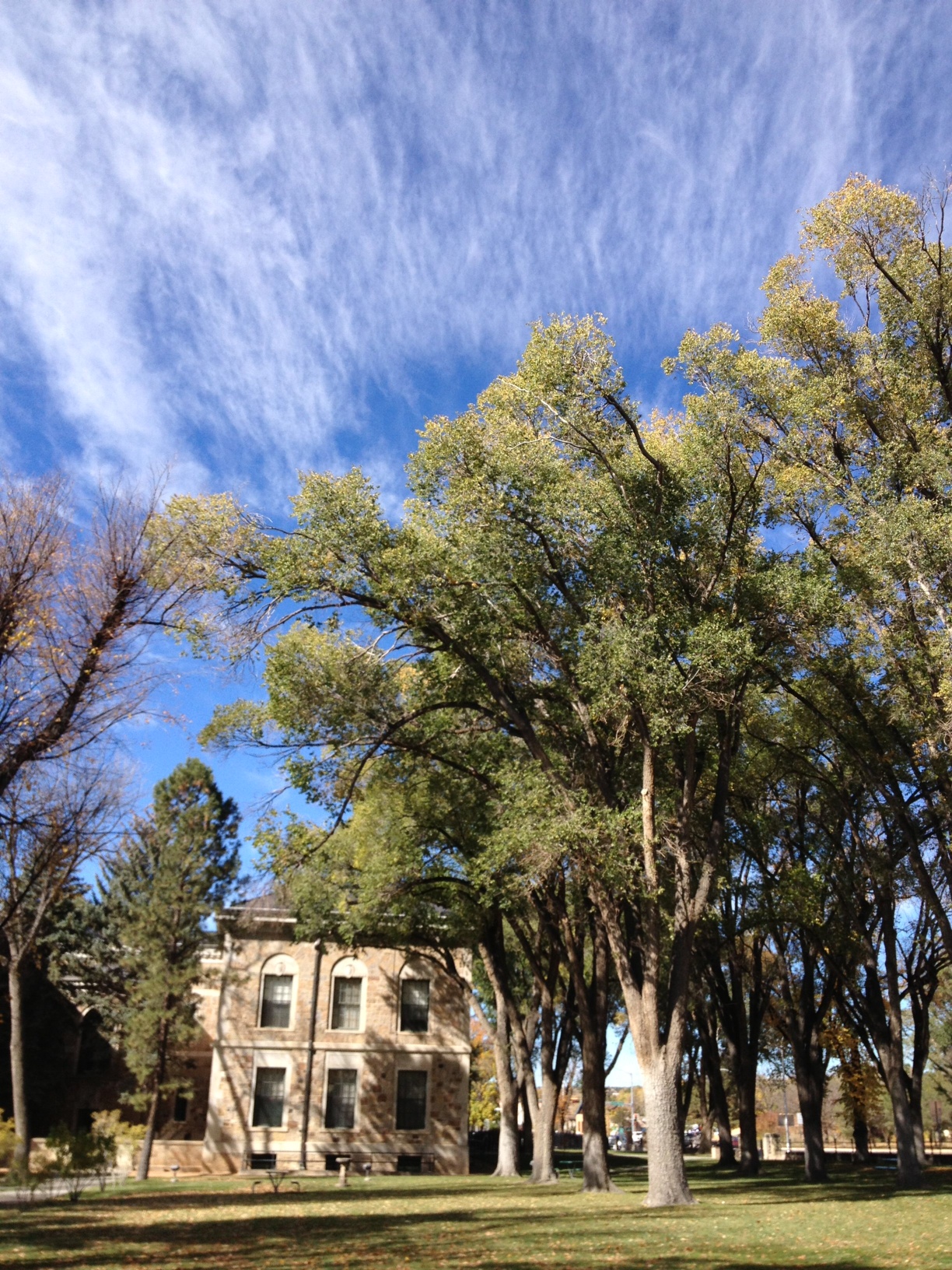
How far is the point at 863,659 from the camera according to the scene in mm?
17562

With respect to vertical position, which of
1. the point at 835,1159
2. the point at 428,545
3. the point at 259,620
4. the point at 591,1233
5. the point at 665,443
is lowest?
the point at 835,1159

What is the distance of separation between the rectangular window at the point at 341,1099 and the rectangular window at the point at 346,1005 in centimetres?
142

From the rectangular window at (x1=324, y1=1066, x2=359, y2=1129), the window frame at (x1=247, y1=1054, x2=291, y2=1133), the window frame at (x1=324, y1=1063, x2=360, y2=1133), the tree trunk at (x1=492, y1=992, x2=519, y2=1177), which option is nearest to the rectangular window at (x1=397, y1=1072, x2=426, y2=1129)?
the window frame at (x1=324, y1=1063, x2=360, y2=1133)

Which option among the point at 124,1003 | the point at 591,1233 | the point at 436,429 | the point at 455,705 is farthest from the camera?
the point at 124,1003

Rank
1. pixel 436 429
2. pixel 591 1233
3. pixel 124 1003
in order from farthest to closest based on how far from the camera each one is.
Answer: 1. pixel 124 1003
2. pixel 436 429
3. pixel 591 1233

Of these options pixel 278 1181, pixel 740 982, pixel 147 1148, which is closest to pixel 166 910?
pixel 147 1148

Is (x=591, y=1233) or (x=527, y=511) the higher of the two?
(x=527, y=511)

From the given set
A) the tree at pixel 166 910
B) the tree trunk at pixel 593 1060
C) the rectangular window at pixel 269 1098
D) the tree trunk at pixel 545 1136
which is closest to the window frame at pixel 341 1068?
the rectangular window at pixel 269 1098

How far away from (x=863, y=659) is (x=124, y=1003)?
87.8 ft

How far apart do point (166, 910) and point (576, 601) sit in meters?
18.3

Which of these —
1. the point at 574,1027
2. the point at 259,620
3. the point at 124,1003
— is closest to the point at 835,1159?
the point at 574,1027

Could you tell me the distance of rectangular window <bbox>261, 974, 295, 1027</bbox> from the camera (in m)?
34.1

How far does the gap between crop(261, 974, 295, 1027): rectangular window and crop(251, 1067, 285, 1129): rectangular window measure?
4.84 ft

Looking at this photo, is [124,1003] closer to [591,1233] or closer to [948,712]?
[591,1233]
